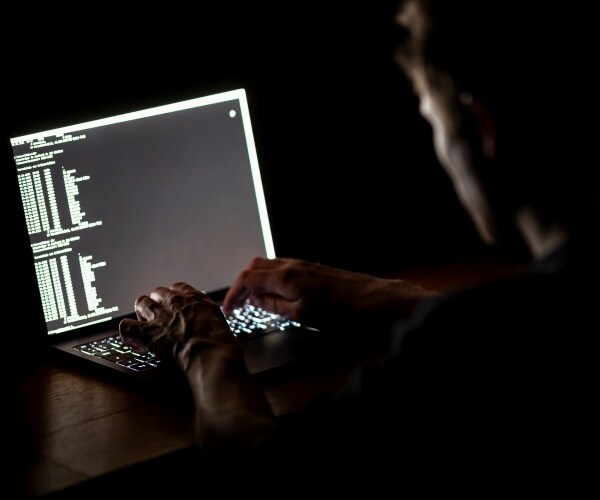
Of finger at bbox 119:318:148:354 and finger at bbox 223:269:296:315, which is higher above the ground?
finger at bbox 223:269:296:315

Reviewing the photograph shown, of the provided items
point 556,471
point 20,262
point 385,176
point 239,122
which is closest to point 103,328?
point 20,262

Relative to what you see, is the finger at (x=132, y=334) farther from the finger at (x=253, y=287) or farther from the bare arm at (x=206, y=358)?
the finger at (x=253, y=287)

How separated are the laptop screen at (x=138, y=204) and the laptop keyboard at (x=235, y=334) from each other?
8 cm

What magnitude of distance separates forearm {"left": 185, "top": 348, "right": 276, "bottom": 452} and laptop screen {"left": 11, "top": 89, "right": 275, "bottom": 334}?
16.2 inches

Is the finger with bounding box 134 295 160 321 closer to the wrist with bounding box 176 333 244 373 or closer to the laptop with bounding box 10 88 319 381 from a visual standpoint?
the laptop with bounding box 10 88 319 381

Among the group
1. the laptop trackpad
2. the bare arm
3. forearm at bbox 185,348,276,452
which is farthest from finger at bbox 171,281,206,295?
forearm at bbox 185,348,276,452

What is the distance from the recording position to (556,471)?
2.35ft

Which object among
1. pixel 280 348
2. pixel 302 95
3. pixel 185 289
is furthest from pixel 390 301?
pixel 302 95

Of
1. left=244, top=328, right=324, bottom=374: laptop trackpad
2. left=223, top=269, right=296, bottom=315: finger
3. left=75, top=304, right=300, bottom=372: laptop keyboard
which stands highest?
left=223, top=269, right=296, bottom=315: finger

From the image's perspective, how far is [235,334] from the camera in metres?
1.36

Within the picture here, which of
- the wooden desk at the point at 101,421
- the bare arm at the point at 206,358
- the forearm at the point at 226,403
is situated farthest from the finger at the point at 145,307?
the forearm at the point at 226,403

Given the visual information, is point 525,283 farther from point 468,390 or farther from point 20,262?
point 20,262

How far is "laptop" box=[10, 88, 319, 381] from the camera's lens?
1432 mm

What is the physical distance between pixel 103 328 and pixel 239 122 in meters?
0.43
